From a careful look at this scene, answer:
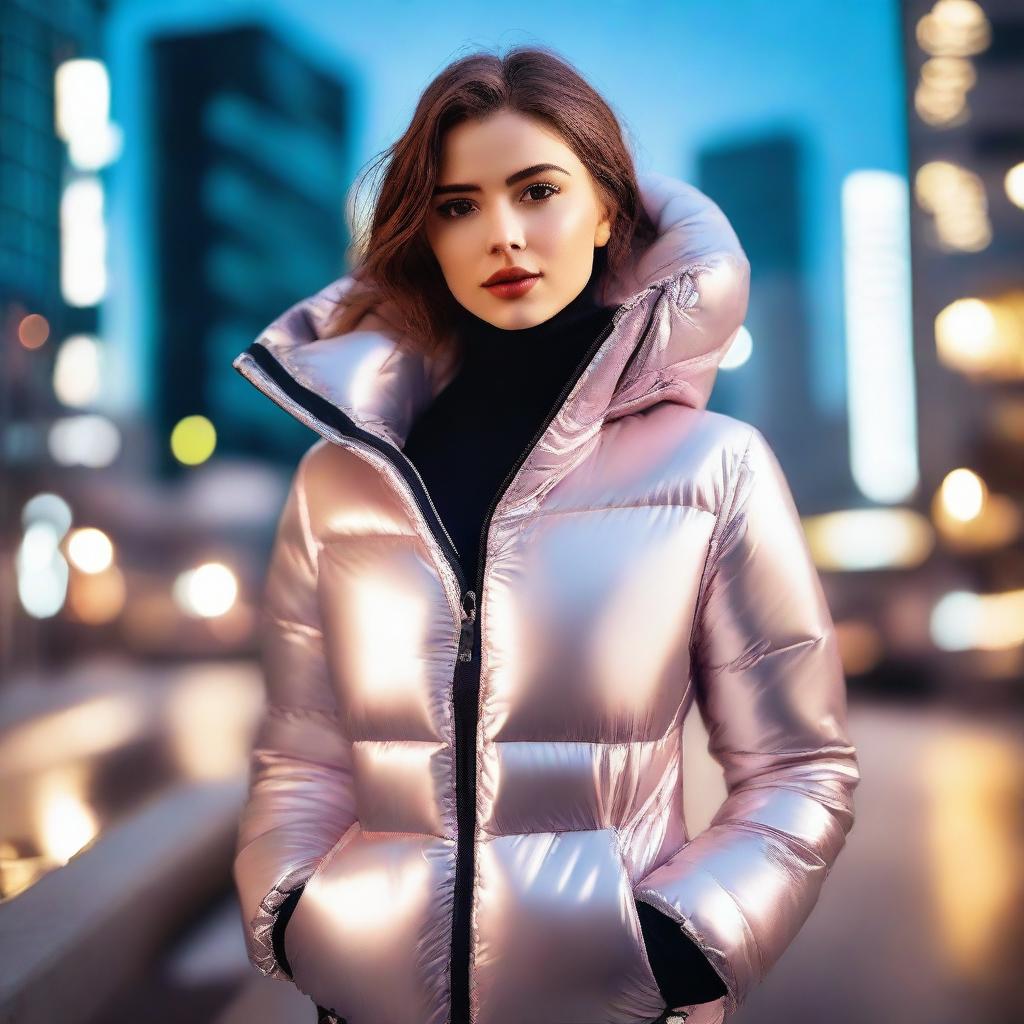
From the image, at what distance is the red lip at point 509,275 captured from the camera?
883mm

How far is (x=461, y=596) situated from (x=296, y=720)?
0.91 ft

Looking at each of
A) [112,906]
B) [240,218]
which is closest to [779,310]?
[112,906]

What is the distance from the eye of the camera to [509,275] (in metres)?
0.89

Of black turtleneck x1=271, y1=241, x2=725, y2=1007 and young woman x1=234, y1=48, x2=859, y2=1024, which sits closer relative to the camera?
young woman x1=234, y1=48, x2=859, y2=1024

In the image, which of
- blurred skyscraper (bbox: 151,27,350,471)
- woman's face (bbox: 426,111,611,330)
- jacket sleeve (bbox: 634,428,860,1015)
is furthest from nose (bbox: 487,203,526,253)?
blurred skyscraper (bbox: 151,27,350,471)

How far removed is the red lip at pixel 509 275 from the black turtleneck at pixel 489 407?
0.06 metres

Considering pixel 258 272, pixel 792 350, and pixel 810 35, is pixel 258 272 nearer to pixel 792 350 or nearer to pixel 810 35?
pixel 792 350

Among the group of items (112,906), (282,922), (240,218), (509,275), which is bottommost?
(112,906)

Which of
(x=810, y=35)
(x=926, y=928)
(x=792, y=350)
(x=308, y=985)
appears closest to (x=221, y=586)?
(x=792, y=350)

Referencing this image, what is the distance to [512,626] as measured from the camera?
80 cm

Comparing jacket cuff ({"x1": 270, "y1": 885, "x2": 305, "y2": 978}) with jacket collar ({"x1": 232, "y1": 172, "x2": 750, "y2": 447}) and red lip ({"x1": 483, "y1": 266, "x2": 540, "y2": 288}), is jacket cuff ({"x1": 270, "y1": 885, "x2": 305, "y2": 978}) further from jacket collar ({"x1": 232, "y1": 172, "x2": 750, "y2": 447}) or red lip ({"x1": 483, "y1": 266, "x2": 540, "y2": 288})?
red lip ({"x1": 483, "y1": 266, "x2": 540, "y2": 288})

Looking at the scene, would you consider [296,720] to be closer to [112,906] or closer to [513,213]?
[513,213]

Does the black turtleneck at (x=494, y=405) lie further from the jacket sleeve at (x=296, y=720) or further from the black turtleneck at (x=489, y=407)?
the jacket sleeve at (x=296, y=720)

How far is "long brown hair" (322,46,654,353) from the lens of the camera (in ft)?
2.93
